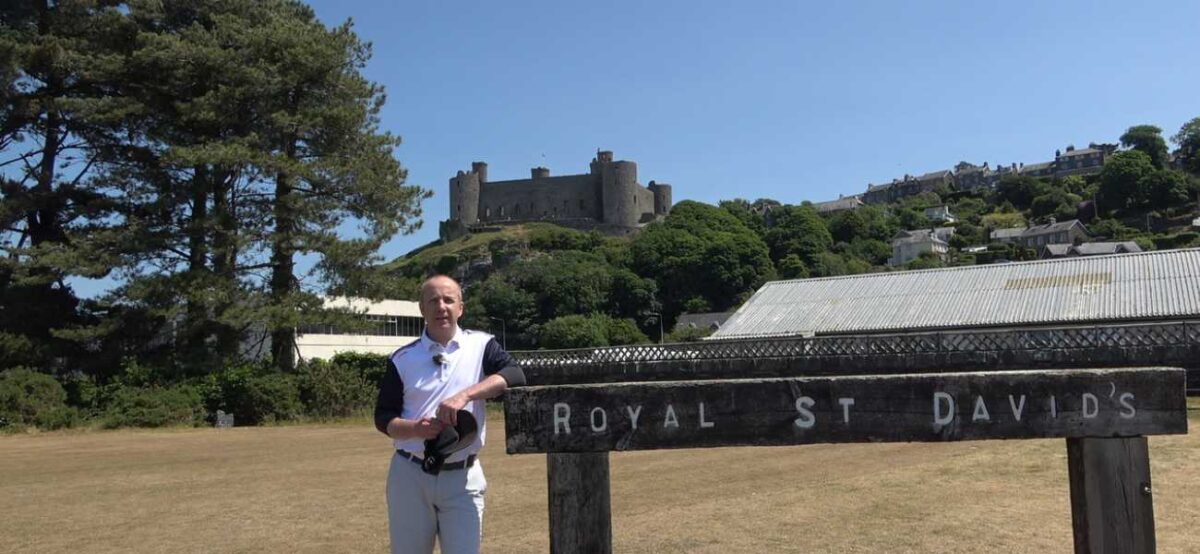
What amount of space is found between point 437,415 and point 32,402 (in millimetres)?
23925

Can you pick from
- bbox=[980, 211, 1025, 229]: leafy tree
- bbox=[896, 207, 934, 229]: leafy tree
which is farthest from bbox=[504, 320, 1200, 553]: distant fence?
bbox=[896, 207, 934, 229]: leafy tree

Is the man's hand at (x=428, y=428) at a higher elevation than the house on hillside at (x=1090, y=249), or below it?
below

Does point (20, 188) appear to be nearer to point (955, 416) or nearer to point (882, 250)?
point (955, 416)

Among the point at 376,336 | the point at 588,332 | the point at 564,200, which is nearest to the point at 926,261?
the point at 588,332

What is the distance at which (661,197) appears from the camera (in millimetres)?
148750

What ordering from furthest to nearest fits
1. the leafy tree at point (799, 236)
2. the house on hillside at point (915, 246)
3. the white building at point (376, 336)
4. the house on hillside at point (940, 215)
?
the house on hillside at point (940, 215)
the leafy tree at point (799, 236)
the house on hillside at point (915, 246)
the white building at point (376, 336)

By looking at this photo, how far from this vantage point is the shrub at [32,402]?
75.2 feet

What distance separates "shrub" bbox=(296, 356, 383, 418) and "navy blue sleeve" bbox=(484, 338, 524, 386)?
2329cm

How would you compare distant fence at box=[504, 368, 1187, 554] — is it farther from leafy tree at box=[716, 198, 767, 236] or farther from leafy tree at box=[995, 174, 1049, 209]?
leafy tree at box=[995, 174, 1049, 209]

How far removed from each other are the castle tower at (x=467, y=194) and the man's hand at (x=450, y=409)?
144415 millimetres

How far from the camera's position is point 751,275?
112 metres

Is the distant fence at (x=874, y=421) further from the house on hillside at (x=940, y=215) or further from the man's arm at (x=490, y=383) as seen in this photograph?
the house on hillside at (x=940, y=215)

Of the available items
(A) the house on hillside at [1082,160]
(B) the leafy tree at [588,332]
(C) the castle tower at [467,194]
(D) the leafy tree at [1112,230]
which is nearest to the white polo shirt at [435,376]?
(B) the leafy tree at [588,332]

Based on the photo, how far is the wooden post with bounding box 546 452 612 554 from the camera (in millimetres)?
3564
